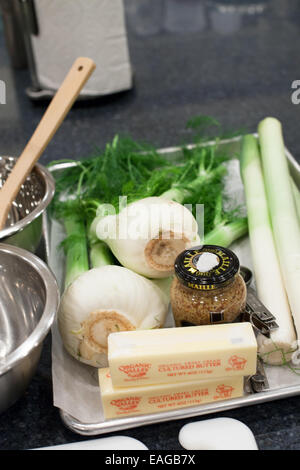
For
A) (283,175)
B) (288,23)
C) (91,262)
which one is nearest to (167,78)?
(288,23)

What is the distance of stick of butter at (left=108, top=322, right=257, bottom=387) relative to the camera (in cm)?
60

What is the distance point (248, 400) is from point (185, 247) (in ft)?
0.74

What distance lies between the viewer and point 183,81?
1606 mm

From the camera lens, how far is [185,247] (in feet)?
2.45

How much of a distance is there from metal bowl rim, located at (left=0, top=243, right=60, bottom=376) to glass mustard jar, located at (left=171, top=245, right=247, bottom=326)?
0.16m

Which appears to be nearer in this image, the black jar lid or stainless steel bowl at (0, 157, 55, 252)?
the black jar lid

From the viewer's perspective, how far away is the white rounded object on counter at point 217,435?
604mm

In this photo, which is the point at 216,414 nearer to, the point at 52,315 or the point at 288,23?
the point at 52,315

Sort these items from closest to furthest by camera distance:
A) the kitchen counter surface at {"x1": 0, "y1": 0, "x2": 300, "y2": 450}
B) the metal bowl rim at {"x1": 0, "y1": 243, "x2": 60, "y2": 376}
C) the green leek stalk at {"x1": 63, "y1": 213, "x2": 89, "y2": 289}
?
the metal bowl rim at {"x1": 0, "y1": 243, "x2": 60, "y2": 376}, the green leek stalk at {"x1": 63, "y1": 213, "x2": 89, "y2": 289}, the kitchen counter surface at {"x1": 0, "y1": 0, "x2": 300, "y2": 450}

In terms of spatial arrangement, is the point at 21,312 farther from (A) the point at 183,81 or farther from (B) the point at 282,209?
(A) the point at 183,81

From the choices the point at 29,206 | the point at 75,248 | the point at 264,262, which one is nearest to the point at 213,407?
the point at 264,262

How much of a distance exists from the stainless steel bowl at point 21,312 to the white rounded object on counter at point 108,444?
0.31ft

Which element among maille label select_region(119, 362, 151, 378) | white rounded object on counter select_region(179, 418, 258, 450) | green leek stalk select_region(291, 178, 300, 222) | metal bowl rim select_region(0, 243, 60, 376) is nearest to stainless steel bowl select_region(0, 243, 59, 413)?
metal bowl rim select_region(0, 243, 60, 376)

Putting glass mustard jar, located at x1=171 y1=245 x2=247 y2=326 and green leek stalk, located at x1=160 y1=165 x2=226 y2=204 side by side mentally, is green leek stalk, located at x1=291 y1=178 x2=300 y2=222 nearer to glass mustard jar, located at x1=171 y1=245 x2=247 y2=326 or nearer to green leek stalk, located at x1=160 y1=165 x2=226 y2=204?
green leek stalk, located at x1=160 y1=165 x2=226 y2=204
